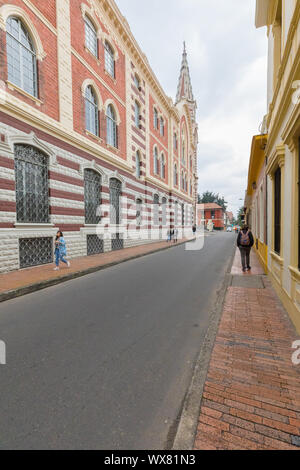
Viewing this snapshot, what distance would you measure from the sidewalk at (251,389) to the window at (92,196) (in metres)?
9.76

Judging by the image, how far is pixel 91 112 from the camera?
495 inches

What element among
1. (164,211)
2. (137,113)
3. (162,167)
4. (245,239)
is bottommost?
(245,239)

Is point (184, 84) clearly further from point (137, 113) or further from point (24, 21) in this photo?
point (24, 21)

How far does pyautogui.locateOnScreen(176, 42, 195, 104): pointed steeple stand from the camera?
4359 centimetres

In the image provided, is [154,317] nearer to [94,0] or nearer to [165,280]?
[165,280]

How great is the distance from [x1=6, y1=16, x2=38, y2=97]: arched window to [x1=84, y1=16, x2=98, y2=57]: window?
4.29 metres

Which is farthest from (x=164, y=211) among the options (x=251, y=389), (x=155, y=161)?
(x=251, y=389)

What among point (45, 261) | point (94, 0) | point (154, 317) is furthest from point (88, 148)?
point (154, 317)

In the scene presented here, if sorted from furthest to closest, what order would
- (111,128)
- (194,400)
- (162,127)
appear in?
(162,127)
(111,128)
(194,400)

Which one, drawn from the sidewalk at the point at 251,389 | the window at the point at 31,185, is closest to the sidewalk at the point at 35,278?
the window at the point at 31,185

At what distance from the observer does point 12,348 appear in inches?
128

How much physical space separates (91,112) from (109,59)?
482 cm
